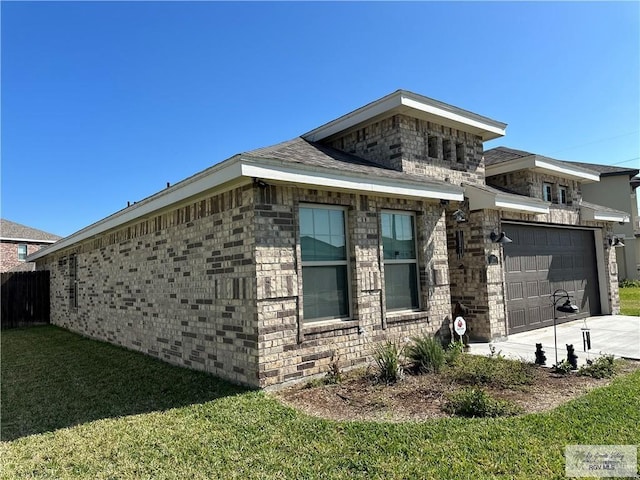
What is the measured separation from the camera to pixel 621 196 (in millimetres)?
23297

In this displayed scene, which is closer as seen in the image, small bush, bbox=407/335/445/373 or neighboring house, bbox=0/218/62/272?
small bush, bbox=407/335/445/373

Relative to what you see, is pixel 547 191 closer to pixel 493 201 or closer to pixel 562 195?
pixel 562 195

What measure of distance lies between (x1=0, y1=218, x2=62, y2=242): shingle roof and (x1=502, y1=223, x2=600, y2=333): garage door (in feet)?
97.0

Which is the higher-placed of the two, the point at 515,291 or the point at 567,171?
the point at 567,171

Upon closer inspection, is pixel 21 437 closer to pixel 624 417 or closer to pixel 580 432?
pixel 580 432

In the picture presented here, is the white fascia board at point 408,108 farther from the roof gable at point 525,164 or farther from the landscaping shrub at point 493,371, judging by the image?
the landscaping shrub at point 493,371

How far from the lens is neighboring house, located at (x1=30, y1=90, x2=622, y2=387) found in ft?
17.6

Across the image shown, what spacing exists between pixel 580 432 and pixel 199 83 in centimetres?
1097

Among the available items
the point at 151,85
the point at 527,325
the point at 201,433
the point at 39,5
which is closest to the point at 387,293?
the point at 201,433

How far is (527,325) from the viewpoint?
9469mm

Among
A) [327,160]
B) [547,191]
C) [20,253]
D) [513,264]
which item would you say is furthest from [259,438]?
[20,253]

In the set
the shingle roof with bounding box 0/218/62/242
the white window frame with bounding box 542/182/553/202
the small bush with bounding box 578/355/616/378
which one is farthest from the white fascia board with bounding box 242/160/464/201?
the shingle roof with bounding box 0/218/62/242

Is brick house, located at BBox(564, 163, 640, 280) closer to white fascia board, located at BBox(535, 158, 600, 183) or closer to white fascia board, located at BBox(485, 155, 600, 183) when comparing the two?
white fascia board, located at BBox(535, 158, 600, 183)

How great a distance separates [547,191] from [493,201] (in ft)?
Result: 15.0
